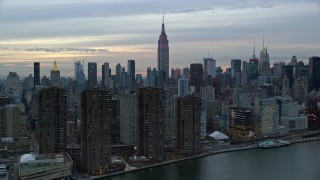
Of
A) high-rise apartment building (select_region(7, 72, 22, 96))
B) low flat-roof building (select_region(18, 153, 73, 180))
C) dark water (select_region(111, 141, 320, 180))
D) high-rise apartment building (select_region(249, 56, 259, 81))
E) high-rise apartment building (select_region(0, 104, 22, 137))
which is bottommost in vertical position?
dark water (select_region(111, 141, 320, 180))

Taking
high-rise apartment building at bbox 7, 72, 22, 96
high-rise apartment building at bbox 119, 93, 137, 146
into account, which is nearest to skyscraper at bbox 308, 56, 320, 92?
high-rise apartment building at bbox 7, 72, 22, 96

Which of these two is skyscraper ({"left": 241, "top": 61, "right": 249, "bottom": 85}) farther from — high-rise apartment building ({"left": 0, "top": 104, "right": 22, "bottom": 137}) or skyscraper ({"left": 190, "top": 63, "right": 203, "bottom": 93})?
high-rise apartment building ({"left": 0, "top": 104, "right": 22, "bottom": 137})

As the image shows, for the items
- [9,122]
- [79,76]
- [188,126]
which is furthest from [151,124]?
[79,76]

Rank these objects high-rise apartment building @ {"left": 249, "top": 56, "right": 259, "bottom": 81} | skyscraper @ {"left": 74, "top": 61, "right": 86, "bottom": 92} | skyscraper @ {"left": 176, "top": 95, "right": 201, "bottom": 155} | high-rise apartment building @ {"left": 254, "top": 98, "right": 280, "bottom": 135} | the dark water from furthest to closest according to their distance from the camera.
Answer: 1. high-rise apartment building @ {"left": 249, "top": 56, "right": 259, "bottom": 81}
2. skyscraper @ {"left": 74, "top": 61, "right": 86, "bottom": 92}
3. high-rise apartment building @ {"left": 254, "top": 98, "right": 280, "bottom": 135}
4. skyscraper @ {"left": 176, "top": 95, "right": 201, "bottom": 155}
5. the dark water

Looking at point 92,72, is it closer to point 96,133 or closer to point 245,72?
point 245,72

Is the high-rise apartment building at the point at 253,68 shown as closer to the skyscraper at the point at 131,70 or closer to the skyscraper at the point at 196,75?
Result: the skyscraper at the point at 196,75

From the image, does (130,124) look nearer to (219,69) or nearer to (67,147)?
(67,147)
